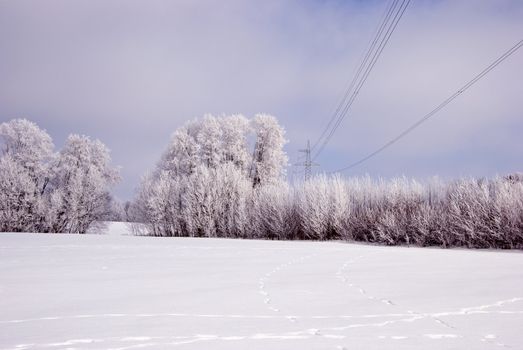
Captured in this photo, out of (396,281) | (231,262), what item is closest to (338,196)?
(231,262)

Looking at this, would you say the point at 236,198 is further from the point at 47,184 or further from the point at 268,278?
the point at 268,278

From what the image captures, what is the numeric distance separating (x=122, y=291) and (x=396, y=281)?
167 inches

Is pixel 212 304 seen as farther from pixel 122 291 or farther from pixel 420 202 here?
pixel 420 202

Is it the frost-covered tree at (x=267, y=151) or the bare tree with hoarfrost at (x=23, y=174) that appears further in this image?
the frost-covered tree at (x=267, y=151)

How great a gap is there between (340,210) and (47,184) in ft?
76.0

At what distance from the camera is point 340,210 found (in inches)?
864

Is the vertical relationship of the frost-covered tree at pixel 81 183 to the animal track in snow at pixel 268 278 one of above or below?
above

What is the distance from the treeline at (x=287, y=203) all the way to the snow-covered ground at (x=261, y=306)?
8.67m

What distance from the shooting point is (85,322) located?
14.1ft

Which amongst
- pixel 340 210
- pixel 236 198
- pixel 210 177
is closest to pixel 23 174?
pixel 210 177

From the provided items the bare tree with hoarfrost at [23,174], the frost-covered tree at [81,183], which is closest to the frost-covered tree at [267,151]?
the frost-covered tree at [81,183]

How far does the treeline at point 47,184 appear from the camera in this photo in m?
29.7

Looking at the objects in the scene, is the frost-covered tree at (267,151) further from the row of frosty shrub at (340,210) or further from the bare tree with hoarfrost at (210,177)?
the row of frosty shrub at (340,210)

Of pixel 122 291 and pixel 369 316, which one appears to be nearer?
pixel 369 316
